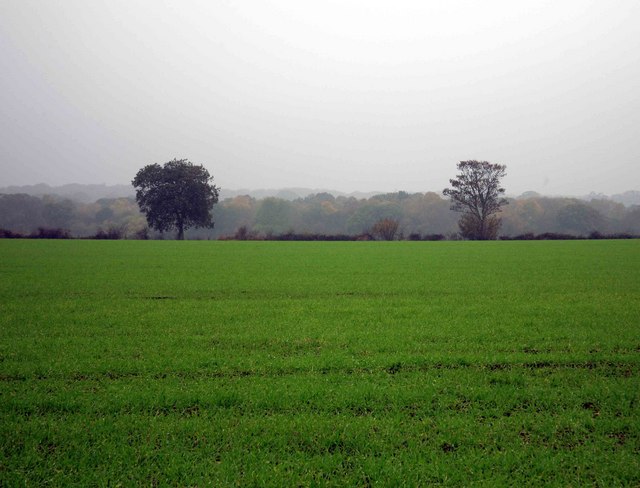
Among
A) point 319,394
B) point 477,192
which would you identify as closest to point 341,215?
point 477,192

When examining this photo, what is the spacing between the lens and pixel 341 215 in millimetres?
105125

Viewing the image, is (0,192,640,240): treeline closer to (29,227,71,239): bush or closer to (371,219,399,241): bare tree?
(371,219,399,241): bare tree

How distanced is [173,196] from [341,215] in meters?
52.1

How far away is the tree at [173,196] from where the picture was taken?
61.2 metres

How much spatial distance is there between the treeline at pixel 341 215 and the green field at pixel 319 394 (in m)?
71.1

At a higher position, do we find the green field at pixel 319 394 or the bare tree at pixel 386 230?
the bare tree at pixel 386 230

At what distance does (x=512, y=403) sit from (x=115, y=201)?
114 meters

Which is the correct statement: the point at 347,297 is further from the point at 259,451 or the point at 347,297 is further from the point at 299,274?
the point at 259,451

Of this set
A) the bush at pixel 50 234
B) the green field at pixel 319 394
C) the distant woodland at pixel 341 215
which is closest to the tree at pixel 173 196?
the bush at pixel 50 234

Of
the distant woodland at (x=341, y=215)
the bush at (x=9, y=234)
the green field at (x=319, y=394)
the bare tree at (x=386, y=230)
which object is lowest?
the green field at (x=319, y=394)

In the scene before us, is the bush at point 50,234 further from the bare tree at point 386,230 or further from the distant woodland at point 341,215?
the bare tree at point 386,230

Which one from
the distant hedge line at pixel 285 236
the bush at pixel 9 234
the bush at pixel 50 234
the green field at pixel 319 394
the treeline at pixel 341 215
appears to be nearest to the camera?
the green field at pixel 319 394

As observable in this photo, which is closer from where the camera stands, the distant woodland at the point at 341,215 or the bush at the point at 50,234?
the bush at the point at 50,234

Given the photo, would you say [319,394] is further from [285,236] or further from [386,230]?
[386,230]
